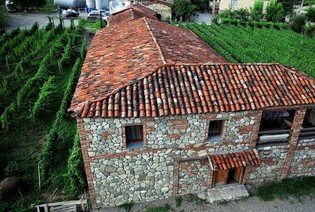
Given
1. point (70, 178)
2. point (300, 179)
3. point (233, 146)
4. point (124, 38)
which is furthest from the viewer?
point (124, 38)

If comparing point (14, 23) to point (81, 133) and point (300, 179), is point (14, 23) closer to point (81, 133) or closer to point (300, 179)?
point (81, 133)

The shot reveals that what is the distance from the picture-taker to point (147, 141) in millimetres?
11727

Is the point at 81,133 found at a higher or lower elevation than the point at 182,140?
higher

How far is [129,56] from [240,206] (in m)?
9.36

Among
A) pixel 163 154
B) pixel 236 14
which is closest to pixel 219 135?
pixel 163 154

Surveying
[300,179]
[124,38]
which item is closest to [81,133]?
[124,38]

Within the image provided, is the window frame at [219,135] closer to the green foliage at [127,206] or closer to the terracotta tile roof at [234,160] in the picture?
the terracotta tile roof at [234,160]

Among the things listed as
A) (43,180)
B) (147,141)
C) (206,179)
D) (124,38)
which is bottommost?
(43,180)

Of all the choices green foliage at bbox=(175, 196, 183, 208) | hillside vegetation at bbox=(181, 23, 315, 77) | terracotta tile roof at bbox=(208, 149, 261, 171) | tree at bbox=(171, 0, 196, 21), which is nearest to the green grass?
terracotta tile roof at bbox=(208, 149, 261, 171)

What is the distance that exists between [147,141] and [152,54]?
491cm

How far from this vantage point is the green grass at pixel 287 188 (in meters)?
13.8

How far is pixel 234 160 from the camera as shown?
12656 millimetres

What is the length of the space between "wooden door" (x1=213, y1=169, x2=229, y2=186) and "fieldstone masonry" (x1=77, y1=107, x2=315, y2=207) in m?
0.35

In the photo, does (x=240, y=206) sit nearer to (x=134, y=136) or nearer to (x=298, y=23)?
(x=134, y=136)
